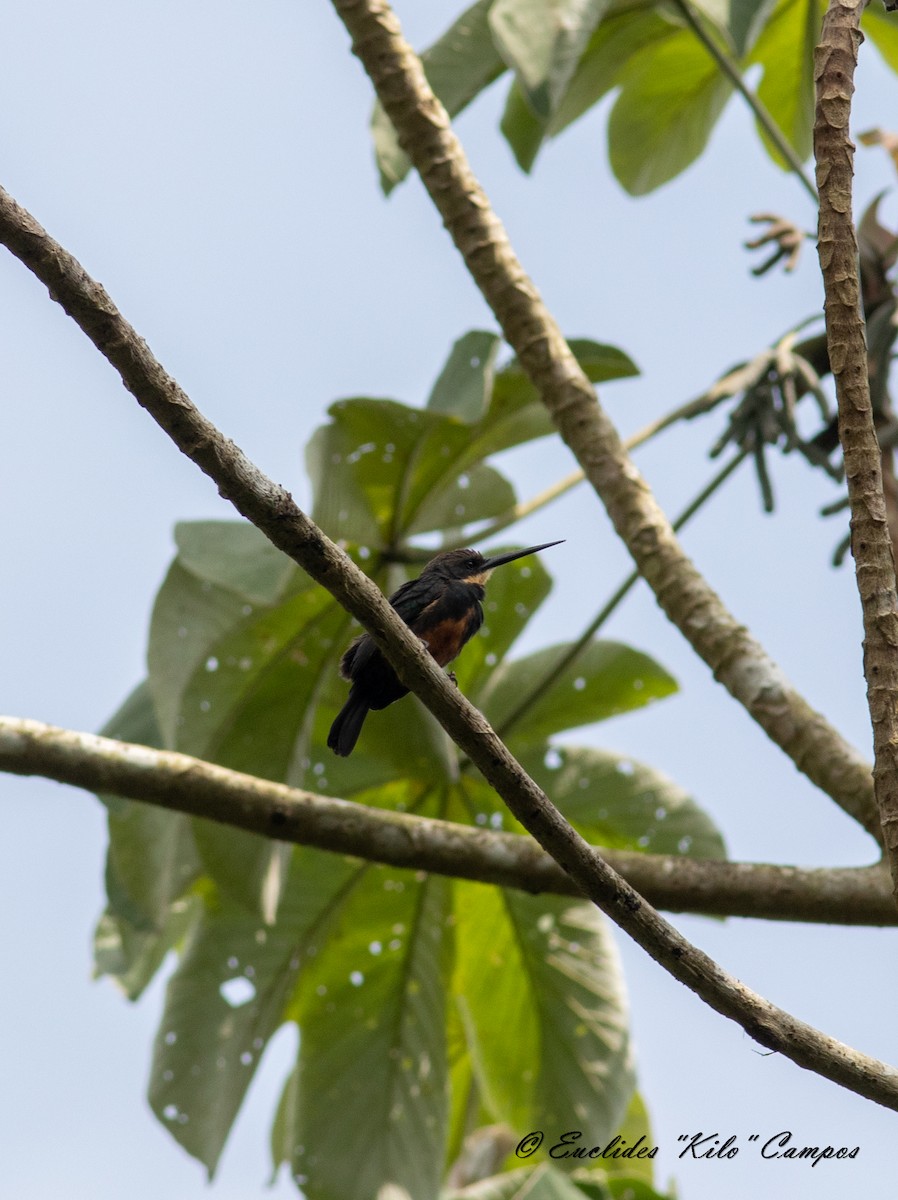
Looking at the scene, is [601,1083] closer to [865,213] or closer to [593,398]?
[593,398]

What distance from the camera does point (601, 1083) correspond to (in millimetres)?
4312

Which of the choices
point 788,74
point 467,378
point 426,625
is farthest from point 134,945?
point 788,74

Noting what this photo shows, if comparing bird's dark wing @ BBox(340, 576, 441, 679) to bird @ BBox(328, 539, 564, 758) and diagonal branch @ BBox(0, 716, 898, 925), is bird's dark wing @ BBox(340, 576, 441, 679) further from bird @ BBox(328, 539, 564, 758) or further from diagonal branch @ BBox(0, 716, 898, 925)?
diagonal branch @ BBox(0, 716, 898, 925)

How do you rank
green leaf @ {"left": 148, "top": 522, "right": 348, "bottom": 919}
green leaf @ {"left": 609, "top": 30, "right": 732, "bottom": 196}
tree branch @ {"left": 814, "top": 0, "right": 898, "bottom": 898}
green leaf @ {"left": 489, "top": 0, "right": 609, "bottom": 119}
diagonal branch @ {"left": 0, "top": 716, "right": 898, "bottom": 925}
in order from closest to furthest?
tree branch @ {"left": 814, "top": 0, "right": 898, "bottom": 898}, diagonal branch @ {"left": 0, "top": 716, "right": 898, "bottom": 925}, green leaf @ {"left": 489, "top": 0, "right": 609, "bottom": 119}, green leaf @ {"left": 148, "top": 522, "right": 348, "bottom": 919}, green leaf @ {"left": 609, "top": 30, "right": 732, "bottom": 196}

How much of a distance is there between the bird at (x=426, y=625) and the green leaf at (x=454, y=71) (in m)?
1.36

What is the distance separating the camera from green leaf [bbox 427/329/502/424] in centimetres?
379

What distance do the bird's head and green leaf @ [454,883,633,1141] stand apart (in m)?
1.15

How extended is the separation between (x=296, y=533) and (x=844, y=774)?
1.88 m

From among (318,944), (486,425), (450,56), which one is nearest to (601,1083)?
(318,944)

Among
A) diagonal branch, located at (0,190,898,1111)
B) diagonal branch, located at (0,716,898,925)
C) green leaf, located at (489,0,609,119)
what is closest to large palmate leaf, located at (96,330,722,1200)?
diagonal branch, located at (0,716,898,925)

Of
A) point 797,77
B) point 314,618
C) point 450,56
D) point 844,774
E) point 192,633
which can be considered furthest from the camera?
point 797,77

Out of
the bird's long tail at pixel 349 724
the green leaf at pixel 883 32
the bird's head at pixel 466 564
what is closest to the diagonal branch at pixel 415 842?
the bird's long tail at pixel 349 724

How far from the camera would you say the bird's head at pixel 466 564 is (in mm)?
3971

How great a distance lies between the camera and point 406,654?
2.25m
